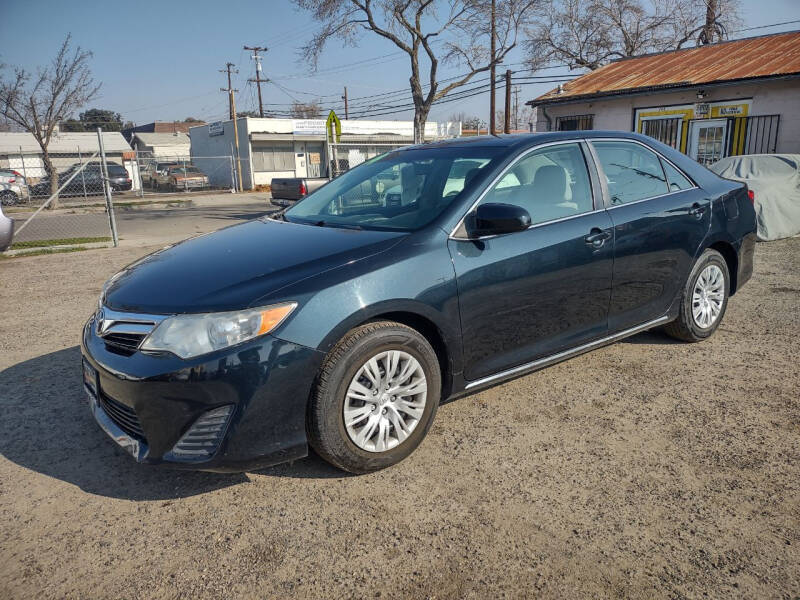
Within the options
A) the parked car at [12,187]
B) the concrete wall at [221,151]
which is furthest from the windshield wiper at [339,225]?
the concrete wall at [221,151]

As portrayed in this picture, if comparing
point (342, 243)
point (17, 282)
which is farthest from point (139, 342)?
point (17, 282)

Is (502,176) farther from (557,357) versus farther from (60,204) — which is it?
(60,204)

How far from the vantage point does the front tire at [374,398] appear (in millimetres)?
2672

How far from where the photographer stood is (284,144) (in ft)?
125

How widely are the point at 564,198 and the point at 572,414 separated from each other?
52.4 inches

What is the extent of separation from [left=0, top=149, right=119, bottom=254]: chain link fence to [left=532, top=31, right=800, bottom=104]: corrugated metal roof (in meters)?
14.4

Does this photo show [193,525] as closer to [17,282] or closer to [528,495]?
[528,495]

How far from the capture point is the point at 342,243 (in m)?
3.07

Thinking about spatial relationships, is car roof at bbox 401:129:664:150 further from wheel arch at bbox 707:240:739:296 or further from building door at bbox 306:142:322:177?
building door at bbox 306:142:322:177

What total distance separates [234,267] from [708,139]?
17.3m

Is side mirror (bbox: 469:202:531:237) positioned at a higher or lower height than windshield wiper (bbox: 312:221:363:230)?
higher

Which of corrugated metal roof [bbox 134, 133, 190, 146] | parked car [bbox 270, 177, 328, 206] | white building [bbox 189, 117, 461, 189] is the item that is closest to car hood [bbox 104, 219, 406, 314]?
parked car [bbox 270, 177, 328, 206]

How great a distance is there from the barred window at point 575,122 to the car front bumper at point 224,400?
61.7 feet

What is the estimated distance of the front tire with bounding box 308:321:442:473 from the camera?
8.77 ft
